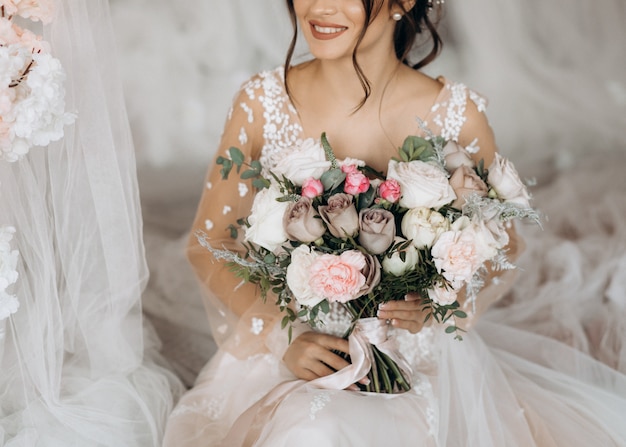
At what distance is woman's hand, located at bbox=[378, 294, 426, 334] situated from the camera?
5.40 ft

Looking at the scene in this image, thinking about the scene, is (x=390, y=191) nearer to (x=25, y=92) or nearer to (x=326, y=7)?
(x=326, y=7)

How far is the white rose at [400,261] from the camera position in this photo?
1522mm

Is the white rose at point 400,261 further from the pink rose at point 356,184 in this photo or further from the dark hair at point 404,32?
the dark hair at point 404,32

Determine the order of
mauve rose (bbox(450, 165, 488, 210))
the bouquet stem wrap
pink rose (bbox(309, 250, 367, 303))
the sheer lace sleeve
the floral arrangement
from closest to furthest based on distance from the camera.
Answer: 1. the floral arrangement
2. pink rose (bbox(309, 250, 367, 303))
3. mauve rose (bbox(450, 165, 488, 210))
4. the bouquet stem wrap
5. the sheer lace sleeve

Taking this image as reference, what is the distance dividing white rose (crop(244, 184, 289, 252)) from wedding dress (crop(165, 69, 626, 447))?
0.60 ft

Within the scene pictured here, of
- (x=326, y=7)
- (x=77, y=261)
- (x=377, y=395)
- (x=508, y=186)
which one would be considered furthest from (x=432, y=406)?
(x=326, y=7)

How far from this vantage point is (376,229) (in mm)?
1473

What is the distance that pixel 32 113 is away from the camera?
125cm

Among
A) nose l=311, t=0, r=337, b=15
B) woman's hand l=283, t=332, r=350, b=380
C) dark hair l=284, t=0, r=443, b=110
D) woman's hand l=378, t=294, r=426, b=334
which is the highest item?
nose l=311, t=0, r=337, b=15

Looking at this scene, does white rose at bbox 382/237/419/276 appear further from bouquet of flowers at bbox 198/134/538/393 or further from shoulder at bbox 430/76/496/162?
shoulder at bbox 430/76/496/162

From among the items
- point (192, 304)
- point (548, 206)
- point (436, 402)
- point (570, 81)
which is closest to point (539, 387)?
point (436, 402)

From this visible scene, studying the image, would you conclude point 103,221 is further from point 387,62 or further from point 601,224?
point 601,224

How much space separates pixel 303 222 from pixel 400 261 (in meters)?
0.20

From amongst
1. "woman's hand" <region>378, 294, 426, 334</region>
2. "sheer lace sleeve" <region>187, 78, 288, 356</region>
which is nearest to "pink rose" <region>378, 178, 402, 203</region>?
"woman's hand" <region>378, 294, 426, 334</region>
